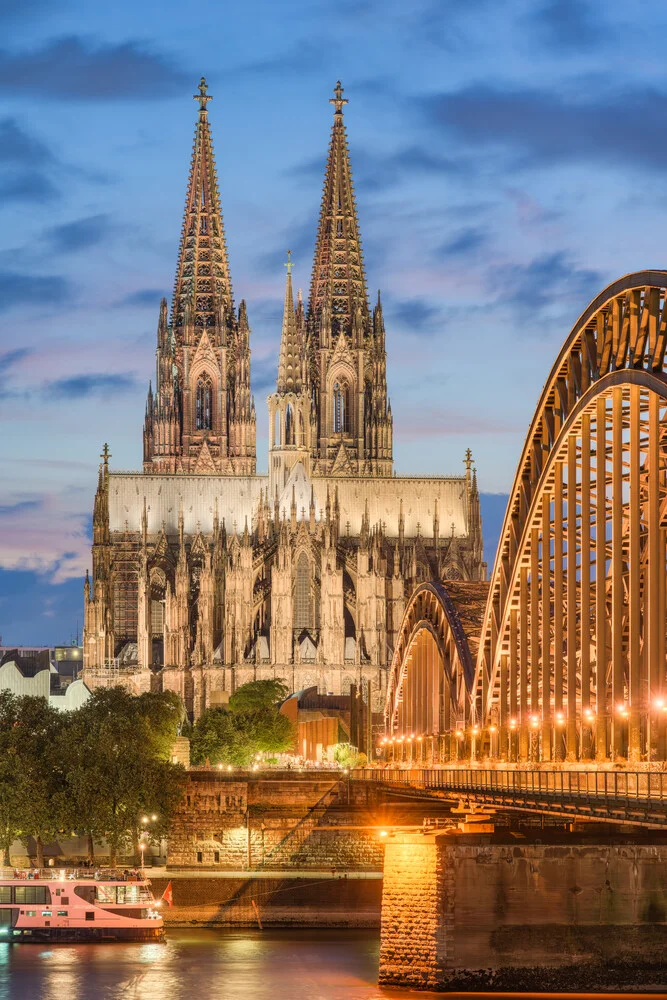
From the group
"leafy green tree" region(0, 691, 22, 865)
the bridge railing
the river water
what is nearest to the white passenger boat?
the river water

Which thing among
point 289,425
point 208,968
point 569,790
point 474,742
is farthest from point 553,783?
point 289,425

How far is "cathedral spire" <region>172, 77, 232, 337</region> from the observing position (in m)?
192

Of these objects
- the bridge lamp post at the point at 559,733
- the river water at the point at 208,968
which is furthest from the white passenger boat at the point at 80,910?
the bridge lamp post at the point at 559,733

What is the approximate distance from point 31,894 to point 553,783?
3630cm

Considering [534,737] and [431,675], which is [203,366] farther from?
[534,737]

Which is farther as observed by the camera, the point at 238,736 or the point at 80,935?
the point at 238,736

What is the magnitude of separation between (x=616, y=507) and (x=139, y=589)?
11485 cm

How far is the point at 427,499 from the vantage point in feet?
597

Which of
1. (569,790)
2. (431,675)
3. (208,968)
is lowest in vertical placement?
(208,968)

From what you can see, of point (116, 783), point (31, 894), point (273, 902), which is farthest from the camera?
point (116, 783)

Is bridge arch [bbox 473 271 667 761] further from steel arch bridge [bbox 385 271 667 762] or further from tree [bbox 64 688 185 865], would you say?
tree [bbox 64 688 185 865]

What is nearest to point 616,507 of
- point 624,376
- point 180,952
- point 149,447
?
point 624,376

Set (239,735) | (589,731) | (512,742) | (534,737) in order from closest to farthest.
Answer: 1. (589,731)
2. (534,737)
3. (512,742)
4. (239,735)

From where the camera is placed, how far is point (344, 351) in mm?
192125
